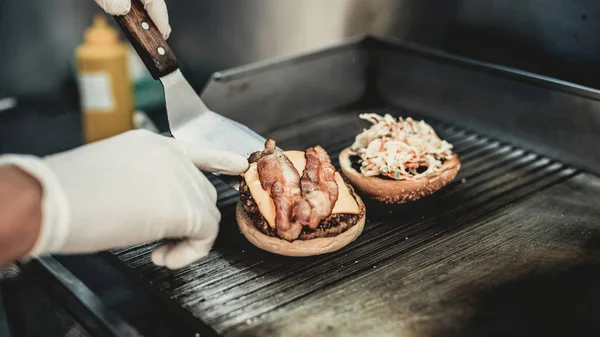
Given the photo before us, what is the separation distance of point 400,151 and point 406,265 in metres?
0.59

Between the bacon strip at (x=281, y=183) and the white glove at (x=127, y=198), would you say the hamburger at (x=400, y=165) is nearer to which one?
the bacon strip at (x=281, y=183)

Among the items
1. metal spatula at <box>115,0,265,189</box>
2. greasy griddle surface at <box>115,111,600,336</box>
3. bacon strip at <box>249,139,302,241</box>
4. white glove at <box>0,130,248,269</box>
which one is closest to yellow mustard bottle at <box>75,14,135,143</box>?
metal spatula at <box>115,0,265,189</box>

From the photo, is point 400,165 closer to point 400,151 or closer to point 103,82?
point 400,151

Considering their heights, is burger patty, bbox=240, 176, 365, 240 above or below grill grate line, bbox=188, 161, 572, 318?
above

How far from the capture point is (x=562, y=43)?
3.21m

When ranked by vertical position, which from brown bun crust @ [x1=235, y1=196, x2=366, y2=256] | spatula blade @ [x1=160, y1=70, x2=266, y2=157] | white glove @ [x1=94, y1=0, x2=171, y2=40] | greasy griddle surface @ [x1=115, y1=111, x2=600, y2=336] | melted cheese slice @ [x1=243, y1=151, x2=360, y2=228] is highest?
white glove @ [x1=94, y1=0, x2=171, y2=40]

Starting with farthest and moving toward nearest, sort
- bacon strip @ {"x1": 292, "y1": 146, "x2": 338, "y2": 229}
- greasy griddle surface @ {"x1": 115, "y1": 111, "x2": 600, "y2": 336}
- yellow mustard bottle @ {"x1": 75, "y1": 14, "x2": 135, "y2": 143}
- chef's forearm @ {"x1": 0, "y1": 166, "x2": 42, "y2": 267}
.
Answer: yellow mustard bottle @ {"x1": 75, "y1": 14, "x2": 135, "y2": 143} → bacon strip @ {"x1": 292, "y1": 146, "x2": 338, "y2": 229} → greasy griddle surface @ {"x1": 115, "y1": 111, "x2": 600, "y2": 336} → chef's forearm @ {"x1": 0, "y1": 166, "x2": 42, "y2": 267}

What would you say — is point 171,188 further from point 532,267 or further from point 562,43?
point 562,43

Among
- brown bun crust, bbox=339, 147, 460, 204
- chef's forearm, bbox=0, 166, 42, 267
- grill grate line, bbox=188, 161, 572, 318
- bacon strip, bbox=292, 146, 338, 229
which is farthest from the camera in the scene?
brown bun crust, bbox=339, 147, 460, 204

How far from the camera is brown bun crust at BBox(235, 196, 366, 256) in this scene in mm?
2293

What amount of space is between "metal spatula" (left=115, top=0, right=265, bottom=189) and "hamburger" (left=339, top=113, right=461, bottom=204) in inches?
18.0

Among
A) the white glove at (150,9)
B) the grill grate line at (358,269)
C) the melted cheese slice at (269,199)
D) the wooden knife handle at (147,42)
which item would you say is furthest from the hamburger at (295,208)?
the white glove at (150,9)

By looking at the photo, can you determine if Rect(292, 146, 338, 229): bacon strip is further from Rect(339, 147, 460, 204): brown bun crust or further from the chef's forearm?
the chef's forearm

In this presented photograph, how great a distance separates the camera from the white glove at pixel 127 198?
1.76 meters
